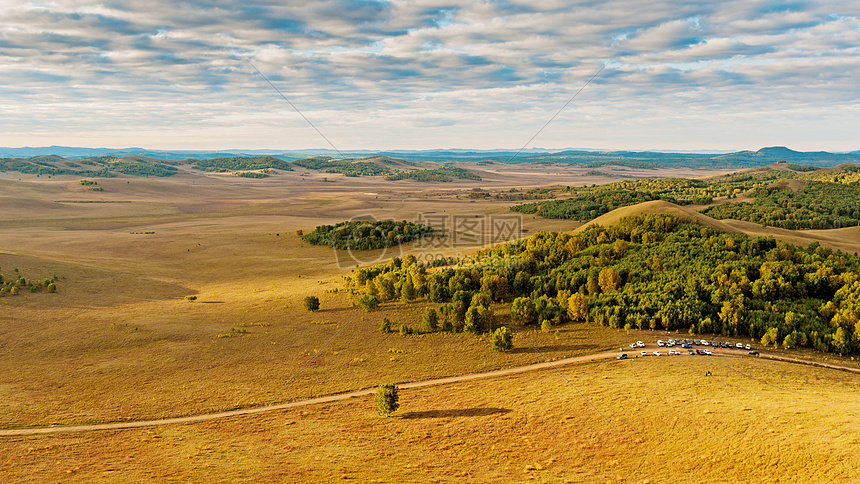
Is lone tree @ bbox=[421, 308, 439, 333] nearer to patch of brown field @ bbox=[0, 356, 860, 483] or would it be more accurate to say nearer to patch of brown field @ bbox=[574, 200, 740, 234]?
patch of brown field @ bbox=[0, 356, 860, 483]

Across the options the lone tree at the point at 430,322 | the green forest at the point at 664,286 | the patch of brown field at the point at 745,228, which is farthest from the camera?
the patch of brown field at the point at 745,228

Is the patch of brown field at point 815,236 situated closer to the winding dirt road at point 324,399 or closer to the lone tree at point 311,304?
the winding dirt road at point 324,399

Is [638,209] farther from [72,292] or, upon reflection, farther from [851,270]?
[72,292]

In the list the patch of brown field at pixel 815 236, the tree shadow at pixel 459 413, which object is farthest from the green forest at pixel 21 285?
the patch of brown field at pixel 815 236

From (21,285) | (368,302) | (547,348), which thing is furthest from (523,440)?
(21,285)

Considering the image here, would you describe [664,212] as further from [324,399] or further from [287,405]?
[287,405]

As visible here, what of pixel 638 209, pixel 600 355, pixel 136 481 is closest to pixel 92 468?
pixel 136 481

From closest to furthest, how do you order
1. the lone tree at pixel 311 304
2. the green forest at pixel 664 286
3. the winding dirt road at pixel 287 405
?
the winding dirt road at pixel 287 405
the green forest at pixel 664 286
the lone tree at pixel 311 304
